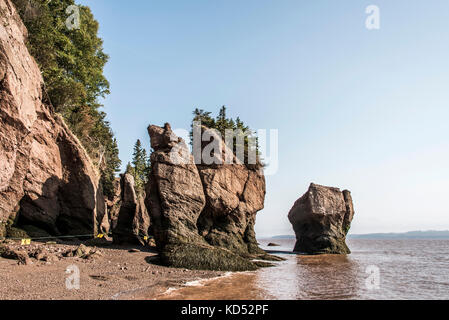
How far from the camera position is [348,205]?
44.4 metres

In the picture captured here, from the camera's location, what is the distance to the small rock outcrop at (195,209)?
59.9 feet

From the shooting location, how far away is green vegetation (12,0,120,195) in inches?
879

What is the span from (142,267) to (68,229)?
10.6 meters

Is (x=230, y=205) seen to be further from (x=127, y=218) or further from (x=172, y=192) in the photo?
(x=127, y=218)

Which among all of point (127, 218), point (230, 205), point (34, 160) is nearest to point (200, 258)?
point (127, 218)

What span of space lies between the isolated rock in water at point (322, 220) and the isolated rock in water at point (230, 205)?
42.3ft

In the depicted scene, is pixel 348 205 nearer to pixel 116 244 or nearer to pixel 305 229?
pixel 305 229

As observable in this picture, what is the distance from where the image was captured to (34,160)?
20000 millimetres

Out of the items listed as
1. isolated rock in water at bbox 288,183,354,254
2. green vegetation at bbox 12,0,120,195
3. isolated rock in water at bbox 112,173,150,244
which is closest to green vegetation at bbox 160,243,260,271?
isolated rock in water at bbox 112,173,150,244

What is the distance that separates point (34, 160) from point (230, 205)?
52.5ft

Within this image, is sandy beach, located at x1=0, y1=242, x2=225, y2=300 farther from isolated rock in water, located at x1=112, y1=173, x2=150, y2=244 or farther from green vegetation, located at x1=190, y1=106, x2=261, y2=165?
green vegetation, located at x1=190, y1=106, x2=261, y2=165

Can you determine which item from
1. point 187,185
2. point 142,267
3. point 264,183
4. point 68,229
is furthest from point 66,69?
point 264,183

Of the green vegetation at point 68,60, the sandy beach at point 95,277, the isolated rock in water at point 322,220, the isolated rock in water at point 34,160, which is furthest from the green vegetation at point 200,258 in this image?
the isolated rock in water at point 322,220

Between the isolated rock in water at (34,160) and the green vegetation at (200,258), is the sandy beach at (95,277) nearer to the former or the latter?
the green vegetation at (200,258)
